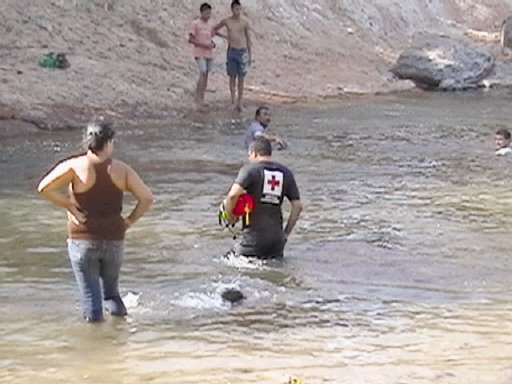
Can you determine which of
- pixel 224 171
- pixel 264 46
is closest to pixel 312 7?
pixel 264 46

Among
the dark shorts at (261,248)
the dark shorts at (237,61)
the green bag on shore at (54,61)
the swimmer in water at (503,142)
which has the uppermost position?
the dark shorts at (237,61)

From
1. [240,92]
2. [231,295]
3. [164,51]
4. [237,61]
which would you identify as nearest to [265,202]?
[231,295]

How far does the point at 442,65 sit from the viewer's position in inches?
1139

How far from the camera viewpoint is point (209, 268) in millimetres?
10180

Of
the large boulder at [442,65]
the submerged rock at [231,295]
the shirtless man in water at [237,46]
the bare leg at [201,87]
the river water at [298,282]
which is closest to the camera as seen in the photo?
the river water at [298,282]

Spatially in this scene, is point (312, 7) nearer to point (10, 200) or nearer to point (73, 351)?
point (10, 200)

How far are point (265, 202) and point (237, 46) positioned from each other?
11349mm

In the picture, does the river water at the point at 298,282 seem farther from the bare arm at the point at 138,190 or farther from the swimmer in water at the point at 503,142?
the bare arm at the point at 138,190

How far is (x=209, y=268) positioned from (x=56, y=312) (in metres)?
1.79

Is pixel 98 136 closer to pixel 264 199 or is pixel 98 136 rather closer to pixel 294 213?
pixel 264 199

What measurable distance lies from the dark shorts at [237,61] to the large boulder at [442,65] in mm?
8443

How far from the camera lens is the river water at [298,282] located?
7.51m

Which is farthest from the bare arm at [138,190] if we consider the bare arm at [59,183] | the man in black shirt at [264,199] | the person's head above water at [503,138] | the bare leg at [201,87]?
the bare leg at [201,87]

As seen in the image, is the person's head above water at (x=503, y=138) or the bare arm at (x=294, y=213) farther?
the person's head above water at (x=503, y=138)
